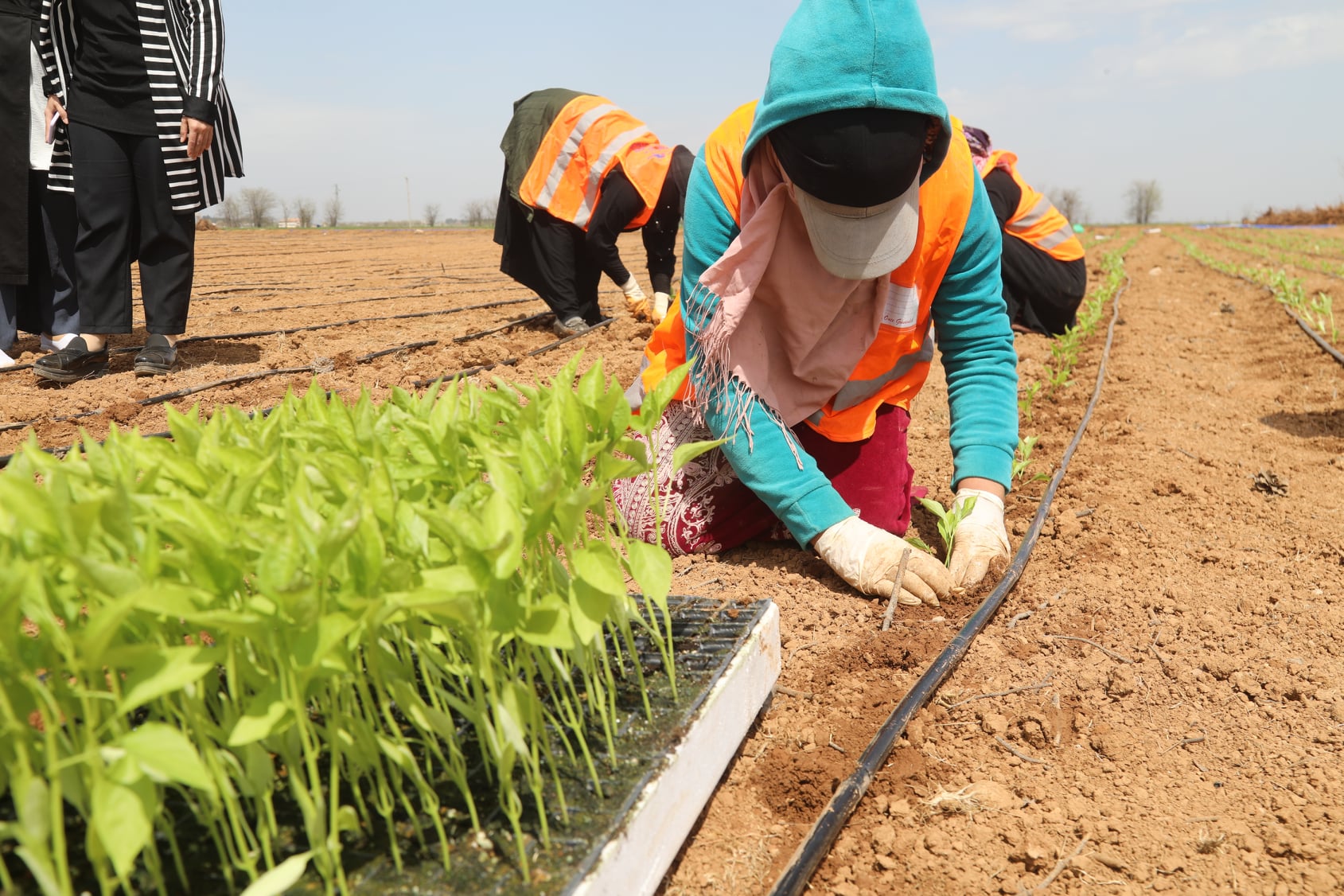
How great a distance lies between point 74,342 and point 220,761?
3.77 metres

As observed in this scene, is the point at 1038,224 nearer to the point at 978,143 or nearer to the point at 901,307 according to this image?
the point at 978,143

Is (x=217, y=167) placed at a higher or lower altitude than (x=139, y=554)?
higher

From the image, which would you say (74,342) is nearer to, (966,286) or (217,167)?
(217,167)

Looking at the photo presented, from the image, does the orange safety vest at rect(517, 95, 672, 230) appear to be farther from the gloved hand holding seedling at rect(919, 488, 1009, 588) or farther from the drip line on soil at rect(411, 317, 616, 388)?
the gloved hand holding seedling at rect(919, 488, 1009, 588)

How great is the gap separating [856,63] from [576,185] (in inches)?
142

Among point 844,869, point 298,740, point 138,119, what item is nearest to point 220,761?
point 298,740

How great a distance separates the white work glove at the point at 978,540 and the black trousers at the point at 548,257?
358 cm

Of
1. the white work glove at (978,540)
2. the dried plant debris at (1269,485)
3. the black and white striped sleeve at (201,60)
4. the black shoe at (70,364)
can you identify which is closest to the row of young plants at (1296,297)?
the dried plant debris at (1269,485)

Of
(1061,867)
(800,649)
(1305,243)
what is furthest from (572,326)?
(1305,243)

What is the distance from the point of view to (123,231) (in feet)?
12.3

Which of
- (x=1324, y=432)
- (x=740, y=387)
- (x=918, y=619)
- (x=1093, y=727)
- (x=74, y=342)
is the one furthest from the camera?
(x=74, y=342)

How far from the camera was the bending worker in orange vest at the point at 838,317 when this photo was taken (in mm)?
1713

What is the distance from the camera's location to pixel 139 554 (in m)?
0.90

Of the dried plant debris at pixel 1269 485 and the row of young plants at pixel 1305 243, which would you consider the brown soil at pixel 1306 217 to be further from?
the dried plant debris at pixel 1269 485
